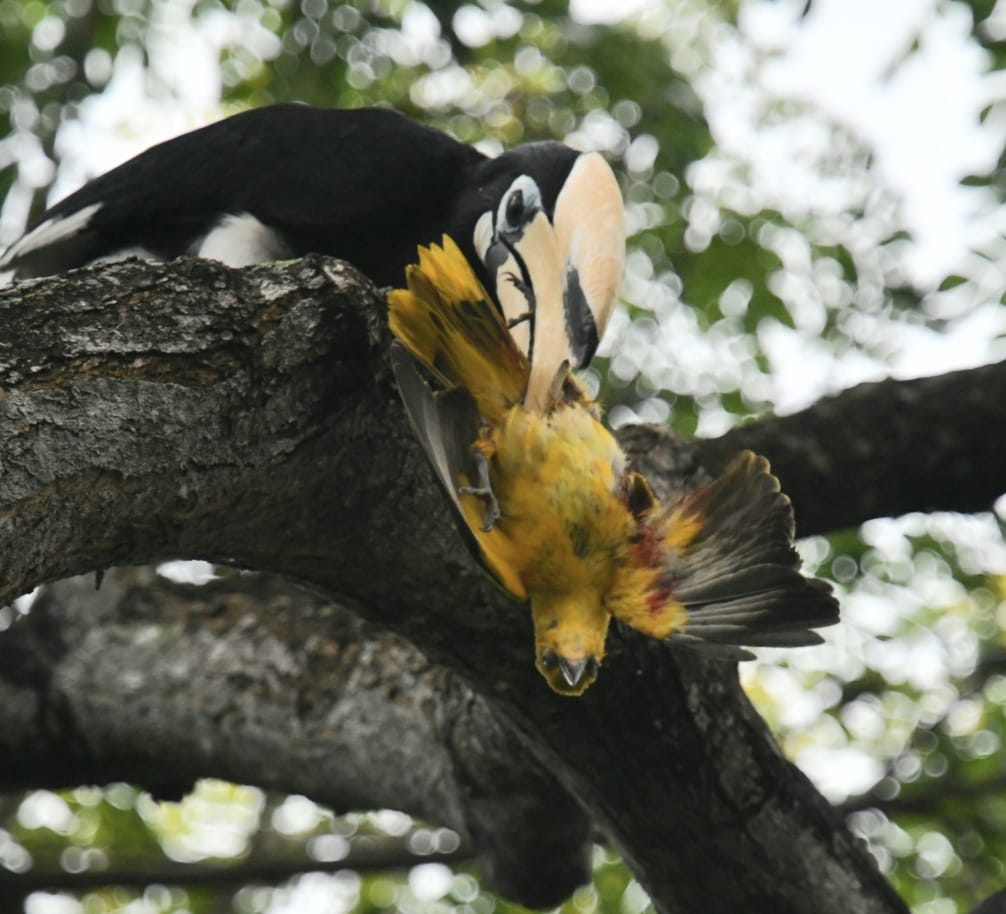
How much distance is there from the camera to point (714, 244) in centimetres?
394

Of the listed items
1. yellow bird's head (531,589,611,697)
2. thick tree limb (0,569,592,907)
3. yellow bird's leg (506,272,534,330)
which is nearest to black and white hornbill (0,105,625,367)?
yellow bird's leg (506,272,534,330)

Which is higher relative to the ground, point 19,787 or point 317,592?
point 317,592

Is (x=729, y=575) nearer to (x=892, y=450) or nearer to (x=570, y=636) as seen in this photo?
(x=570, y=636)

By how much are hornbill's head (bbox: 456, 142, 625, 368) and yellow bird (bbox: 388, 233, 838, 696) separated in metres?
0.14

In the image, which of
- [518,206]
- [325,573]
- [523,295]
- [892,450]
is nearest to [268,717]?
[325,573]

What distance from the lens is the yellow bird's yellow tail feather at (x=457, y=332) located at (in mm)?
1638

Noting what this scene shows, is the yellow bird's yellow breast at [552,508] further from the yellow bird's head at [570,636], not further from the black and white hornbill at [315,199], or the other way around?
the black and white hornbill at [315,199]

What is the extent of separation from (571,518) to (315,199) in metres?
1.16

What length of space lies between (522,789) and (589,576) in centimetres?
74

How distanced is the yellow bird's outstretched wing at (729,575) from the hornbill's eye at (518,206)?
849 mm

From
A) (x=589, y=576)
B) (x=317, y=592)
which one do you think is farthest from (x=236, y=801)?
(x=589, y=576)

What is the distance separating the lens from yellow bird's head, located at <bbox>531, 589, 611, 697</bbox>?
156 cm

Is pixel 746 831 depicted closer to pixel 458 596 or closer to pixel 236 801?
pixel 458 596

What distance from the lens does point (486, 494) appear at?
5.18 ft
